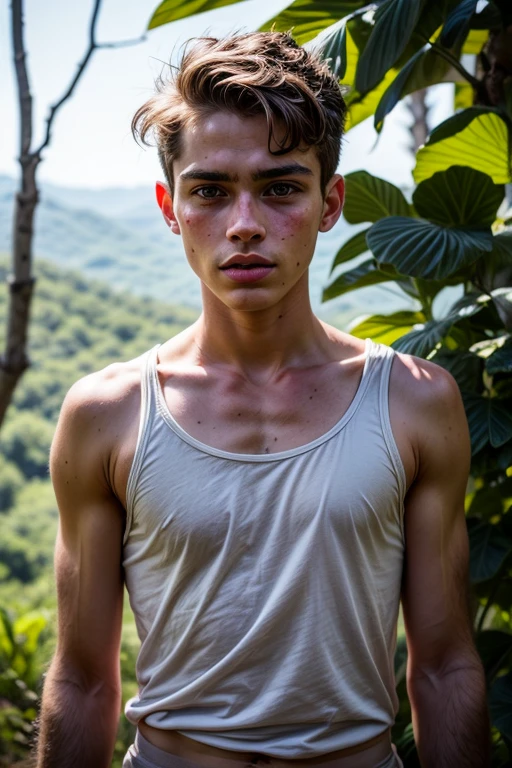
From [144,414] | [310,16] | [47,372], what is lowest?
[47,372]

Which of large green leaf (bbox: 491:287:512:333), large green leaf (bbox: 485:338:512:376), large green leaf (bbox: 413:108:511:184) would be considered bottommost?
large green leaf (bbox: 485:338:512:376)

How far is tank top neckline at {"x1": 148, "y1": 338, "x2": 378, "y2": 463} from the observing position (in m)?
1.27

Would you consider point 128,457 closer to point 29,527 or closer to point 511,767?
point 511,767

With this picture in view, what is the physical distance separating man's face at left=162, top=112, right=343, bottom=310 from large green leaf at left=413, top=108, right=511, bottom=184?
420 mm

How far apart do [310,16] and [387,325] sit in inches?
24.9

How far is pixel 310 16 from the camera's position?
1.73m

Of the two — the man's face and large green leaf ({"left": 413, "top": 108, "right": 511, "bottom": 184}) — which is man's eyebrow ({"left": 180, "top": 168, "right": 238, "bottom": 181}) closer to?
the man's face

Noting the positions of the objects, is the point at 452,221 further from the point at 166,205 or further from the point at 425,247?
the point at 166,205

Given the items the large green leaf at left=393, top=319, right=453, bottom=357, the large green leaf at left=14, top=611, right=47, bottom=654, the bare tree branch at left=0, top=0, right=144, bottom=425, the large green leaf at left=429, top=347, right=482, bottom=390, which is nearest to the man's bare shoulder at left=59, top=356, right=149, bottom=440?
the large green leaf at left=393, top=319, right=453, bottom=357

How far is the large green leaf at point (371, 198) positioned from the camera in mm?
1729

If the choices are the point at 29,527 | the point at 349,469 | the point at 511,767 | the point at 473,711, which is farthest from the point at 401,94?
the point at 29,527

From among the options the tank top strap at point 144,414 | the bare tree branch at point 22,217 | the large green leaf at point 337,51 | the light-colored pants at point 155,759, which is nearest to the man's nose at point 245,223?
the tank top strap at point 144,414

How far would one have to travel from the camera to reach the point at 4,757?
3193mm

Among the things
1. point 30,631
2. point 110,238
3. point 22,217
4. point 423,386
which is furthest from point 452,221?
point 110,238
